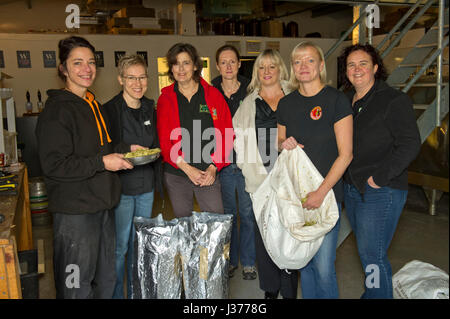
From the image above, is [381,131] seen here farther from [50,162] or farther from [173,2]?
[173,2]

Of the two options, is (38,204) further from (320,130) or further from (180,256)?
(320,130)

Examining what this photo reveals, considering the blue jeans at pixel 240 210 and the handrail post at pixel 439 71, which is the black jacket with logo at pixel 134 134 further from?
the handrail post at pixel 439 71

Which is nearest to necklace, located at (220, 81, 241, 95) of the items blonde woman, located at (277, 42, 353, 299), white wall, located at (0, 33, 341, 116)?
blonde woman, located at (277, 42, 353, 299)

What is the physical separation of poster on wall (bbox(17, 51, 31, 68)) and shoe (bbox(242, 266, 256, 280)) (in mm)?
4554

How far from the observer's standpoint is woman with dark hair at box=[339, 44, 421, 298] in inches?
85.9

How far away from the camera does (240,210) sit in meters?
3.17

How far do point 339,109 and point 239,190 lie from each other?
1.18 m

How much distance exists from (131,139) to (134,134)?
0.12 feet

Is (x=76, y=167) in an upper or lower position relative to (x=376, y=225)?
upper

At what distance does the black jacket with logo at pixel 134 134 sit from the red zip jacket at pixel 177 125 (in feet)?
0.21

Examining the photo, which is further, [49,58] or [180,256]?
[49,58]

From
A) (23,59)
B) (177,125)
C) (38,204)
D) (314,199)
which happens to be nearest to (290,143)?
(314,199)

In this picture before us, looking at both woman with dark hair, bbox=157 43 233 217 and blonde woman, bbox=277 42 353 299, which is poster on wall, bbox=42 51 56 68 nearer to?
woman with dark hair, bbox=157 43 233 217
